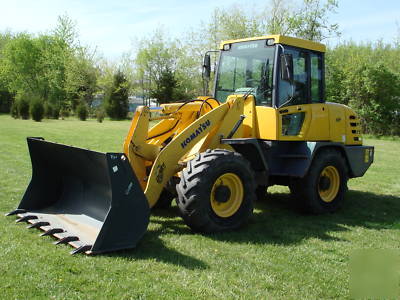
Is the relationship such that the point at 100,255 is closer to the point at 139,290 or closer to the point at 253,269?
the point at 139,290

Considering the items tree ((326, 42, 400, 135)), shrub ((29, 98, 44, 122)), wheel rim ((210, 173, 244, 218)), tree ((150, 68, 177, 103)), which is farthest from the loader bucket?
tree ((150, 68, 177, 103))

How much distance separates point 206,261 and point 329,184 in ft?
11.6

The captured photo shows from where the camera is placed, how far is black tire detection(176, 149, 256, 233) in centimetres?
544

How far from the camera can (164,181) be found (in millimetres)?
5805

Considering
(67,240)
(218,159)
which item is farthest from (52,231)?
(218,159)

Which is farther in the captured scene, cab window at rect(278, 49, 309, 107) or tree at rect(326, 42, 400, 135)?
tree at rect(326, 42, 400, 135)

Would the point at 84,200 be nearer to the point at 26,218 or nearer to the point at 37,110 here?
the point at 26,218

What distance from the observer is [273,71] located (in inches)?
266

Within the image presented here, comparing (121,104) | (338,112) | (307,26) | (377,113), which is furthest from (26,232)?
(121,104)

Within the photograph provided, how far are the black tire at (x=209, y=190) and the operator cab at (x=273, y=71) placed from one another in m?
1.47

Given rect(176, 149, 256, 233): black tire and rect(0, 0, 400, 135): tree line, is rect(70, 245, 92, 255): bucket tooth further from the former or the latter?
rect(0, 0, 400, 135): tree line

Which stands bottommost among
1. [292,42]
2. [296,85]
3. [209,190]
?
[209,190]

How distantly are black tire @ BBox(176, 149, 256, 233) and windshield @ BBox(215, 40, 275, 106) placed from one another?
1506 mm

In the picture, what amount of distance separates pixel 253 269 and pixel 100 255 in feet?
5.25
